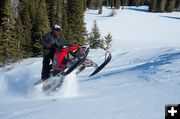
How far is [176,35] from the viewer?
238 ft

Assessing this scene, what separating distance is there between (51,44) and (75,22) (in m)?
48.8

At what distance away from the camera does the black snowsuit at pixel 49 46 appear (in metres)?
13.2

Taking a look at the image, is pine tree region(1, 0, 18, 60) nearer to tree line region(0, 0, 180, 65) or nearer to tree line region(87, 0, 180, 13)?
tree line region(0, 0, 180, 65)

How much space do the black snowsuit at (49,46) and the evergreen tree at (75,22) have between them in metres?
43.9

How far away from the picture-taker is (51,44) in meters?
13.3

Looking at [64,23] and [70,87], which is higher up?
[70,87]

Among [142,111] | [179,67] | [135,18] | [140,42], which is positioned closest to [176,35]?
[140,42]

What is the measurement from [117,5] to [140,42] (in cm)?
4349

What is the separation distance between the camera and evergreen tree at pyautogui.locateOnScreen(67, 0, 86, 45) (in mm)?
58938

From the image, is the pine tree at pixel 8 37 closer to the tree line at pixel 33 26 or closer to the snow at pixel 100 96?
the tree line at pixel 33 26

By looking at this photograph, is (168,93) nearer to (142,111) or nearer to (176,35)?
(142,111)

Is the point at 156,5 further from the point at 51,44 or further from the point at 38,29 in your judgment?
the point at 51,44

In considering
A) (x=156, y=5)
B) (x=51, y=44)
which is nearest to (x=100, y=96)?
(x=51, y=44)

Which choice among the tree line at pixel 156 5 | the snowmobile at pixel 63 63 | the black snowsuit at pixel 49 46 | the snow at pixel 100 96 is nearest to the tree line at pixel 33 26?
the snow at pixel 100 96
